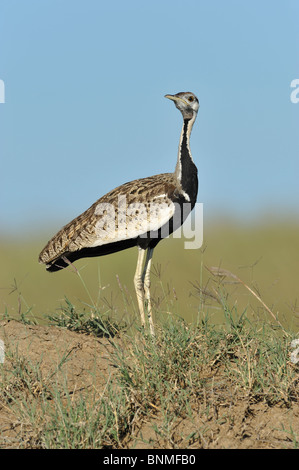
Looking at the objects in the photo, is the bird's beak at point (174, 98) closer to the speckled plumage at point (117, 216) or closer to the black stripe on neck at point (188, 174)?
the black stripe on neck at point (188, 174)

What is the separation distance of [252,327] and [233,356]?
310mm

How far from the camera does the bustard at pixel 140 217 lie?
6.83 meters

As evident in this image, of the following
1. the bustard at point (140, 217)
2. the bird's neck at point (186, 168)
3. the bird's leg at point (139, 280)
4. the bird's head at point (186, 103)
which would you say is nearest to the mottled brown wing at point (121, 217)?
the bustard at point (140, 217)

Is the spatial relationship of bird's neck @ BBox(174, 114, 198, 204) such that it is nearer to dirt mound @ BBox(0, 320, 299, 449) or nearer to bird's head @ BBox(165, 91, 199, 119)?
bird's head @ BBox(165, 91, 199, 119)

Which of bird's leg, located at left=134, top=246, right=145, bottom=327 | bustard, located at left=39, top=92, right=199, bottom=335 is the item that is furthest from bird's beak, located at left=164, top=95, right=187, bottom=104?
bird's leg, located at left=134, top=246, right=145, bottom=327

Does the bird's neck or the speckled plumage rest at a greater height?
the bird's neck

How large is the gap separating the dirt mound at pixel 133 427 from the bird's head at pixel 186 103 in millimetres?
2863

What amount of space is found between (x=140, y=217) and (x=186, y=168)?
2.35 ft

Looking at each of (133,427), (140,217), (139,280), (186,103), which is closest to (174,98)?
(186,103)

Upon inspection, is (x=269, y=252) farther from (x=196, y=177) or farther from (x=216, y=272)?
(x=216, y=272)

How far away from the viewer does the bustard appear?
6828 millimetres

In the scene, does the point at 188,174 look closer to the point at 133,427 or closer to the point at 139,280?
the point at 139,280

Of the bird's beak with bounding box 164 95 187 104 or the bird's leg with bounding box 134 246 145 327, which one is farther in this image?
the bird's beak with bounding box 164 95 187 104
